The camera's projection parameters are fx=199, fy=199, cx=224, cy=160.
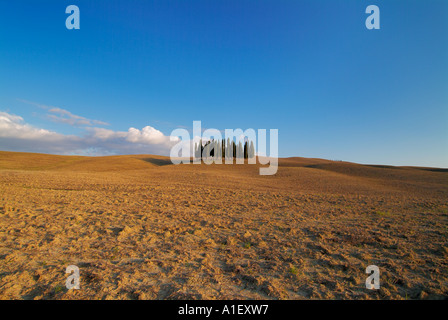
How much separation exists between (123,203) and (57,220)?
4.23 m

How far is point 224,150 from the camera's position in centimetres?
7988

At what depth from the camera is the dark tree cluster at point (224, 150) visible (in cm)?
7919

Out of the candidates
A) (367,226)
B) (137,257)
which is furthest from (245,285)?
(367,226)

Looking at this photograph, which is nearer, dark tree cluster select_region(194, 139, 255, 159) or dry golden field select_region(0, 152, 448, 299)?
dry golden field select_region(0, 152, 448, 299)

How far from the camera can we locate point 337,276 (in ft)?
15.5

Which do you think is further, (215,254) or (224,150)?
(224,150)

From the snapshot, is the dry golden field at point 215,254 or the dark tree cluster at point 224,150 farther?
the dark tree cluster at point 224,150

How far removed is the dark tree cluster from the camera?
79188 mm

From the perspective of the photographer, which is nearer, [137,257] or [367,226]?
[137,257]
